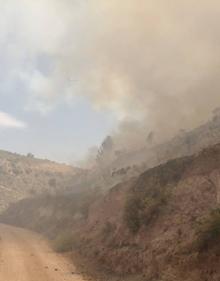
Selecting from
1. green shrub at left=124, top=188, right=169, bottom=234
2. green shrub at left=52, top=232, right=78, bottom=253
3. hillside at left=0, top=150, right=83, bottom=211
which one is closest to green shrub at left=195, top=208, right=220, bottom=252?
green shrub at left=124, top=188, right=169, bottom=234

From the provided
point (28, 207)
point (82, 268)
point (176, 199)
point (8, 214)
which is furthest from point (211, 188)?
point (8, 214)

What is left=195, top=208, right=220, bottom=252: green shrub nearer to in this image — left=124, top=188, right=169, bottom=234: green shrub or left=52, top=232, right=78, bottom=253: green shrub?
left=124, top=188, right=169, bottom=234: green shrub

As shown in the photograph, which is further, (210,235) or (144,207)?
(144,207)

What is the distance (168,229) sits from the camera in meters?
26.1

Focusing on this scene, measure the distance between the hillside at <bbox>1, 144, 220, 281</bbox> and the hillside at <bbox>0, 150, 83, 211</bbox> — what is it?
74.6 metres

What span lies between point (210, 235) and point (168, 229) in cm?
546

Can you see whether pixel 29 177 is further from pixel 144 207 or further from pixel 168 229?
pixel 168 229

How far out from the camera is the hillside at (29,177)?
122 metres

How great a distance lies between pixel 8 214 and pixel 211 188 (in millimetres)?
81259

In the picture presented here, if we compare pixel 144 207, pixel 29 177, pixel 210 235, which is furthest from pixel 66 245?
pixel 29 177

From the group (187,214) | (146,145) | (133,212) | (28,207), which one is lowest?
(187,214)

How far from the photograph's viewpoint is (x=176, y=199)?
1133 inches

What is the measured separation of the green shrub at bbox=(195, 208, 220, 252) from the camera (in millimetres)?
20547

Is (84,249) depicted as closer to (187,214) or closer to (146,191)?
(146,191)
